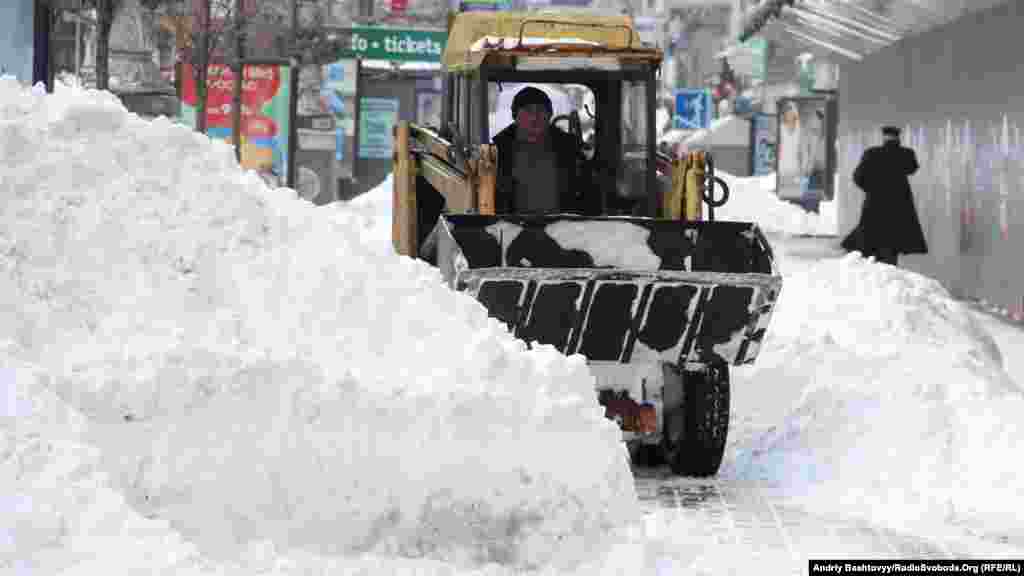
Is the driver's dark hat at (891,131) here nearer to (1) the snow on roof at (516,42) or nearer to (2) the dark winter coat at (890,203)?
(2) the dark winter coat at (890,203)

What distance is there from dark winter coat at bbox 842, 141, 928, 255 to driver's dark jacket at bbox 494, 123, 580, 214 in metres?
11.0

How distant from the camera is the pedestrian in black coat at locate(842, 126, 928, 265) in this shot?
22.8 metres

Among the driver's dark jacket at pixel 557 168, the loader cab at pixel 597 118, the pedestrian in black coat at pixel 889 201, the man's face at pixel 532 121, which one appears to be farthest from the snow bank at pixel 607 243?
the pedestrian in black coat at pixel 889 201

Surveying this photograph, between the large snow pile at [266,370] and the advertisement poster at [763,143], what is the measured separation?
A: 52.4 m

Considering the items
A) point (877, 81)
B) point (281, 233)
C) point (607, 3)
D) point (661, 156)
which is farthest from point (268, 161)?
point (607, 3)

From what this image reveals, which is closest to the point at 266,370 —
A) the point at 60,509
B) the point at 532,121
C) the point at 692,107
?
the point at 60,509

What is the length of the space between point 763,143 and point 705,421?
51.6m

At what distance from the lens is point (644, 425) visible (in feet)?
37.1

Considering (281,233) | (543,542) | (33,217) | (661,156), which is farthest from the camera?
(661,156)

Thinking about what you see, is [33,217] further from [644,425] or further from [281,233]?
[644,425]

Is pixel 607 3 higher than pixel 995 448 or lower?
higher

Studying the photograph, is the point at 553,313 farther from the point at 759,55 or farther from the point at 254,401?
the point at 759,55

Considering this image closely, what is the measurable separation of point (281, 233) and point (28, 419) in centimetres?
212

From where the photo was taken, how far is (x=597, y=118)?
12.7 m
